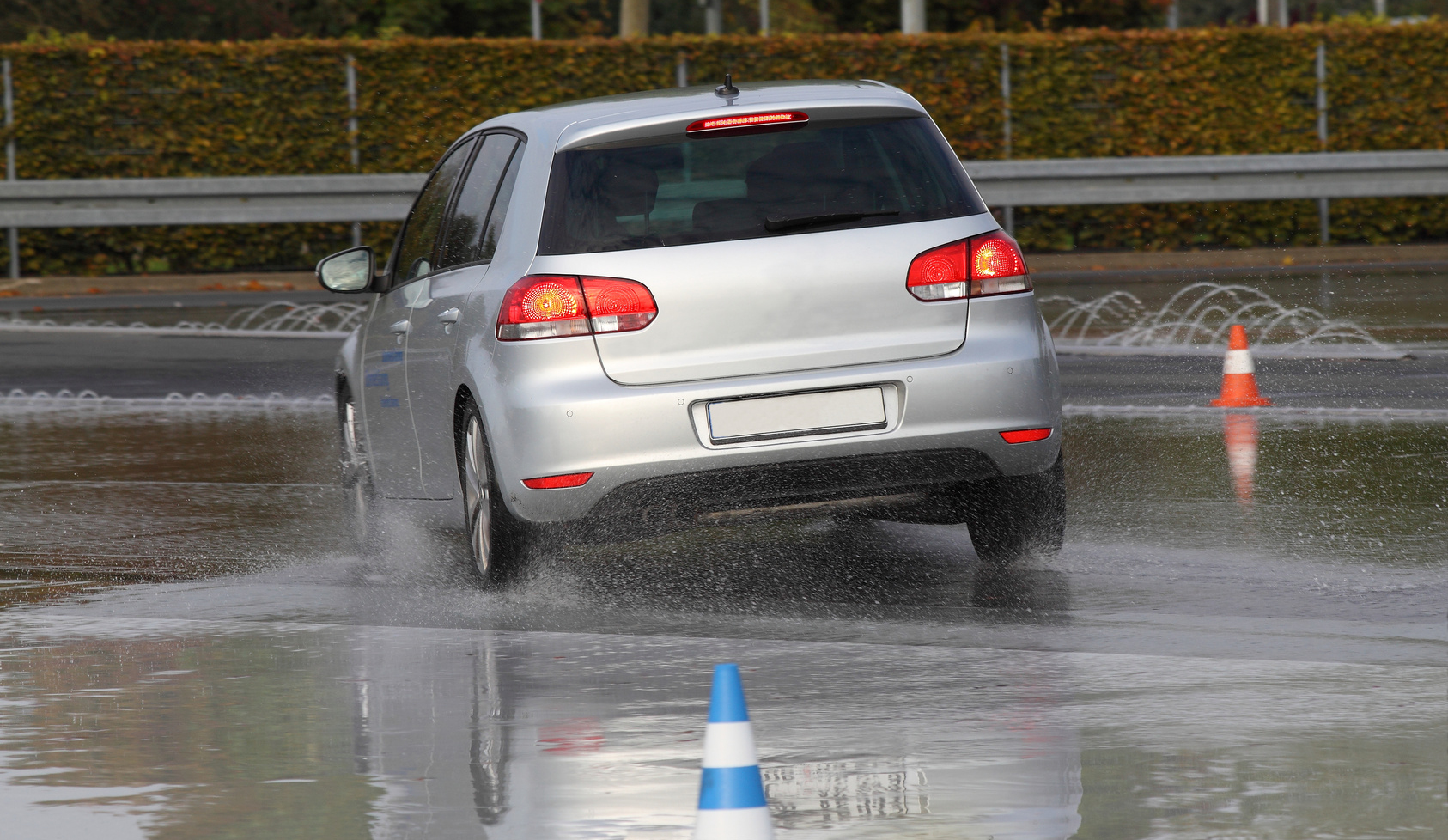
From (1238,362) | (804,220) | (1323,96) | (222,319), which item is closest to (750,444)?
(804,220)

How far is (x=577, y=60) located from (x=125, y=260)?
5.25 meters

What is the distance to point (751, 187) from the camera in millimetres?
7262

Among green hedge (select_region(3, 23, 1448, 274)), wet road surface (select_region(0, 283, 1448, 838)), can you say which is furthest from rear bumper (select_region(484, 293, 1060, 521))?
green hedge (select_region(3, 23, 1448, 274))

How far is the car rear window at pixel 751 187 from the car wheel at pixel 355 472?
2.41 m

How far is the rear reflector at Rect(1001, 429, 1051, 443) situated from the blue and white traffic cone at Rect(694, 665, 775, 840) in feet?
10.9

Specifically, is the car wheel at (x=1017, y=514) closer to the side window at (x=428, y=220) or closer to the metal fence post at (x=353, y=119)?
the side window at (x=428, y=220)

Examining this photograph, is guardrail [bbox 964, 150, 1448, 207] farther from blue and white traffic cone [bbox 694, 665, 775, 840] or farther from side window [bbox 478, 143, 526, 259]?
blue and white traffic cone [bbox 694, 665, 775, 840]

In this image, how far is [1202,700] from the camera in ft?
18.5

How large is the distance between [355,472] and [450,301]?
2019mm

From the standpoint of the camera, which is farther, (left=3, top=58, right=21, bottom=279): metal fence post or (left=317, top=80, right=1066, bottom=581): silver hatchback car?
(left=3, top=58, right=21, bottom=279): metal fence post

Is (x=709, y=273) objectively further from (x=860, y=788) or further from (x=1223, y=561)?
(x=860, y=788)

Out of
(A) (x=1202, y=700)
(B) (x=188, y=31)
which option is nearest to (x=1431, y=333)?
(A) (x=1202, y=700)

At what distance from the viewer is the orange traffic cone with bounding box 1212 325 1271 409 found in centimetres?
1238

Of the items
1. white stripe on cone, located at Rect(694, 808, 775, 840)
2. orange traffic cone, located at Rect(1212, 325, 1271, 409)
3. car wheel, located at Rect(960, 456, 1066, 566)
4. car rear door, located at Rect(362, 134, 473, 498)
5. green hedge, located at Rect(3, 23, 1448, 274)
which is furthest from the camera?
green hedge, located at Rect(3, 23, 1448, 274)
